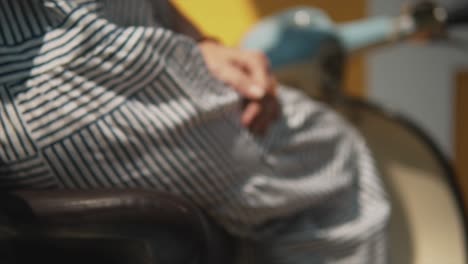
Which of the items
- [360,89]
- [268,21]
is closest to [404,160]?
[268,21]

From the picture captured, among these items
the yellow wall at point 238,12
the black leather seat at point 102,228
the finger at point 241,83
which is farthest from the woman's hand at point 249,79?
the yellow wall at point 238,12

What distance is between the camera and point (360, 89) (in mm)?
1044

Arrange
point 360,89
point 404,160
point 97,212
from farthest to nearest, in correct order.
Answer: point 360,89 < point 404,160 < point 97,212

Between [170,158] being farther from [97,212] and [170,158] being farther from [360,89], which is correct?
[360,89]

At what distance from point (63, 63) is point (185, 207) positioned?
3.8 inches

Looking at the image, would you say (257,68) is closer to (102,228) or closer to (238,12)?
(102,228)

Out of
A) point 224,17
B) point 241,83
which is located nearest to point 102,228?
point 241,83

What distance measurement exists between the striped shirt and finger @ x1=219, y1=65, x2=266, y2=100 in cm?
1

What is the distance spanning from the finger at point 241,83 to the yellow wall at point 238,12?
462mm

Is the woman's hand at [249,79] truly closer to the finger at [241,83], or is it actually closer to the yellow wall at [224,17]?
the finger at [241,83]

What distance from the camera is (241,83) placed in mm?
389

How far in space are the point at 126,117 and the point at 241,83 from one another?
0.12 m

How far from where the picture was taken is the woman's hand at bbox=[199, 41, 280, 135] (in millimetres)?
385

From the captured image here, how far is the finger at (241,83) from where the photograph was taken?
0.38m
